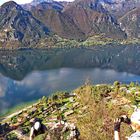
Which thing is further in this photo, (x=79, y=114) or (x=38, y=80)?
(x=38, y=80)

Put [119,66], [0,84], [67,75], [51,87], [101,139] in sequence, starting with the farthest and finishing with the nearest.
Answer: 1. [119,66]
2. [67,75]
3. [0,84]
4. [51,87]
5. [101,139]

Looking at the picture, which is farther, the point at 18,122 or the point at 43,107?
the point at 43,107

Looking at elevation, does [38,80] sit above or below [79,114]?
below

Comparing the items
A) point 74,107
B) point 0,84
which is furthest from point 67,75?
point 74,107

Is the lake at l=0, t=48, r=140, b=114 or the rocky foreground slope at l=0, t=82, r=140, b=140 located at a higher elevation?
the rocky foreground slope at l=0, t=82, r=140, b=140

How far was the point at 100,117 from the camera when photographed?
19500 millimetres

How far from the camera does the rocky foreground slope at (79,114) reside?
16986 mm

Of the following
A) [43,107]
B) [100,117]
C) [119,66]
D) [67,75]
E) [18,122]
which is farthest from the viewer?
[119,66]

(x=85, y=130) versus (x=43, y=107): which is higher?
(x=85, y=130)

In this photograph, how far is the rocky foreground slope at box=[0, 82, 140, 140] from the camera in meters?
17.0

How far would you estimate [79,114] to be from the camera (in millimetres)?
59406

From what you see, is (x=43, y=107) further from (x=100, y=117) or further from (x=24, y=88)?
(x=100, y=117)

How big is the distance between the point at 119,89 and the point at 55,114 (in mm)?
19510

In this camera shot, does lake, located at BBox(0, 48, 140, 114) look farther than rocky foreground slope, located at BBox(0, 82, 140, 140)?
Yes
